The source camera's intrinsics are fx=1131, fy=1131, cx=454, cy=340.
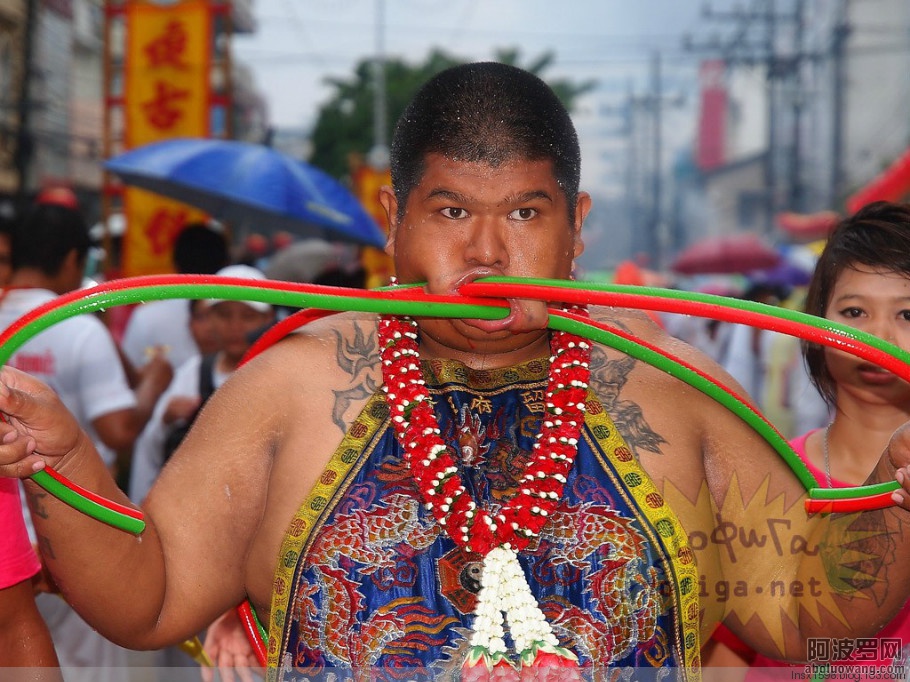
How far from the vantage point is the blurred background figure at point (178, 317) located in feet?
18.5

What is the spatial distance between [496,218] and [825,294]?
1.26 meters

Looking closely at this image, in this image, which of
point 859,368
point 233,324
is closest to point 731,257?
point 233,324

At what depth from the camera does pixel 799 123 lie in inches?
1005

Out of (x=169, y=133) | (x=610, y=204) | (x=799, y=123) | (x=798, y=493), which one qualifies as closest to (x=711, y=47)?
(x=799, y=123)

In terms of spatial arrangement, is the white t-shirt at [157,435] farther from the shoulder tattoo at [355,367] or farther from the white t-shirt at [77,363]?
the shoulder tattoo at [355,367]

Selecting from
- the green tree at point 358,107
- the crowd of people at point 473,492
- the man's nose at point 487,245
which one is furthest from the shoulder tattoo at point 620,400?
the green tree at point 358,107

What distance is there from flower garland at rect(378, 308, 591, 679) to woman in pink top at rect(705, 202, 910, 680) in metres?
0.82

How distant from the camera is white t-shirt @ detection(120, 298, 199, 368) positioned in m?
5.62

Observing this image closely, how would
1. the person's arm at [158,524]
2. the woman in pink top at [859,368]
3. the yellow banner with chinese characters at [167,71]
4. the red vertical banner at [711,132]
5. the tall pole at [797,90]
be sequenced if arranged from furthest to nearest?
1. the red vertical banner at [711,132]
2. the tall pole at [797,90]
3. the yellow banner with chinese characters at [167,71]
4. the woman in pink top at [859,368]
5. the person's arm at [158,524]

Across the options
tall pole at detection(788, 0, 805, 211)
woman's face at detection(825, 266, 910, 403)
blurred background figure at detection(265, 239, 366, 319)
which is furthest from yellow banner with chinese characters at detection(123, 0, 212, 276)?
tall pole at detection(788, 0, 805, 211)

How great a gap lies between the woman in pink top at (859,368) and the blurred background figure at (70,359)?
2.21 metres

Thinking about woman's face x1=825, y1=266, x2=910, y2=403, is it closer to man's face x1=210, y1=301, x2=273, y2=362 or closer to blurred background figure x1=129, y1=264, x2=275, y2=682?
blurred background figure x1=129, y1=264, x2=275, y2=682

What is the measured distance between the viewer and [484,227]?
1.98 meters

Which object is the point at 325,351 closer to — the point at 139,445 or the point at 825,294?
the point at 825,294
